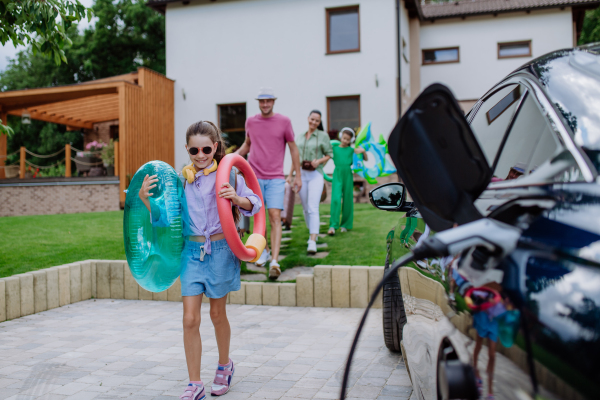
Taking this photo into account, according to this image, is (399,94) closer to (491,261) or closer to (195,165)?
(195,165)

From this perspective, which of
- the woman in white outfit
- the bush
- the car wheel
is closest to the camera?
the car wheel

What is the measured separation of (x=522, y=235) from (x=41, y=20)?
494 centimetres

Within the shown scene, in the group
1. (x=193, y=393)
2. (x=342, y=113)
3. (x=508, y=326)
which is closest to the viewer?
(x=508, y=326)

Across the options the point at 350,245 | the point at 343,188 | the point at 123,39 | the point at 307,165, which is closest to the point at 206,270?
the point at 350,245

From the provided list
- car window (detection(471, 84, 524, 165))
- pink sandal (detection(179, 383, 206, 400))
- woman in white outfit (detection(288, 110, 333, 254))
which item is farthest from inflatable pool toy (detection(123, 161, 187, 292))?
woman in white outfit (detection(288, 110, 333, 254))

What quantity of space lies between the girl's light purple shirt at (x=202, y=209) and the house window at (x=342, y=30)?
15.2m

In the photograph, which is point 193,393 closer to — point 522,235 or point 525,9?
point 522,235

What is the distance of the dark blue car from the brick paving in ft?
6.01

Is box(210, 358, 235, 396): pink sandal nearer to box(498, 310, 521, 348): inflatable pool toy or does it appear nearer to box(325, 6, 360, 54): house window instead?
box(498, 310, 521, 348): inflatable pool toy

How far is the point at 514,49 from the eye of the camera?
70.5 feet

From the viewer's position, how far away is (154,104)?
59.5 ft

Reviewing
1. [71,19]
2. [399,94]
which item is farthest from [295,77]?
[71,19]

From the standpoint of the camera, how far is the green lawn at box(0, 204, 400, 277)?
6.73 m

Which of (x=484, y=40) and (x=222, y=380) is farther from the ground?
(x=484, y=40)
